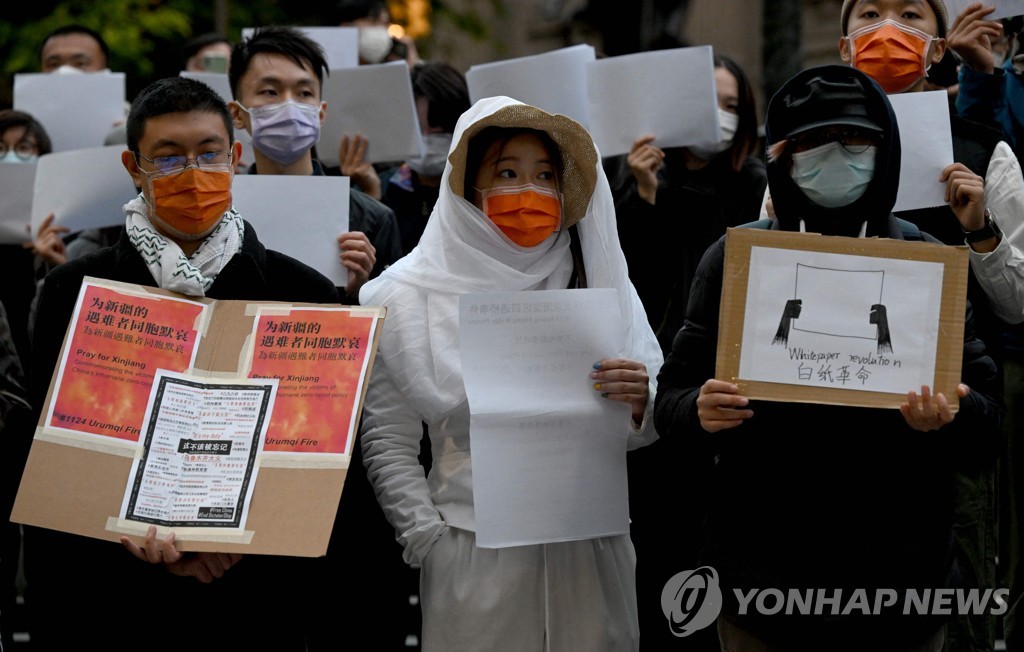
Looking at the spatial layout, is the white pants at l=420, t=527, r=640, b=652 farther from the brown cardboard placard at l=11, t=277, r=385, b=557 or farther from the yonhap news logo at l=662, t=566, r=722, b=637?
the brown cardboard placard at l=11, t=277, r=385, b=557

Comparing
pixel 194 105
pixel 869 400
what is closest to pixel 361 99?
pixel 194 105

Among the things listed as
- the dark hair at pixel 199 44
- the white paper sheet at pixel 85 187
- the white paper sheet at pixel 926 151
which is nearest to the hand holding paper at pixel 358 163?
the white paper sheet at pixel 85 187

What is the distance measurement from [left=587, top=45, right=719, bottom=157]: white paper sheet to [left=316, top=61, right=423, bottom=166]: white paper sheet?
798 millimetres

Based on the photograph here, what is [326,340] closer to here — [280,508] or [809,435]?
[280,508]

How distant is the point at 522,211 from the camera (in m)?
3.92

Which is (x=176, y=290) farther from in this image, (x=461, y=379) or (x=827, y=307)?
(x=827, y=307)

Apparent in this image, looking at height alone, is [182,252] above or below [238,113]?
below

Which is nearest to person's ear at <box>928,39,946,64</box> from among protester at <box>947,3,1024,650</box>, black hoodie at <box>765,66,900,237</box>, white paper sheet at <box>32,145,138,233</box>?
protester at <box>947,3,1024,650</box>

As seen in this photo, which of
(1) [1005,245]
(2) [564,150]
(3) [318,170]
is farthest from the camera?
(3) [318,170]

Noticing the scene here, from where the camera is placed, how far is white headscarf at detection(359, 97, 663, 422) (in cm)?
384

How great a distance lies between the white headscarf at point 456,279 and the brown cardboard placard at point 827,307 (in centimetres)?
65

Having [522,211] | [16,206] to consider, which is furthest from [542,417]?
[16,206]

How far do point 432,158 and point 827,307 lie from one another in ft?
10.6

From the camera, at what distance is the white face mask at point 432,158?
6148 millimetres
